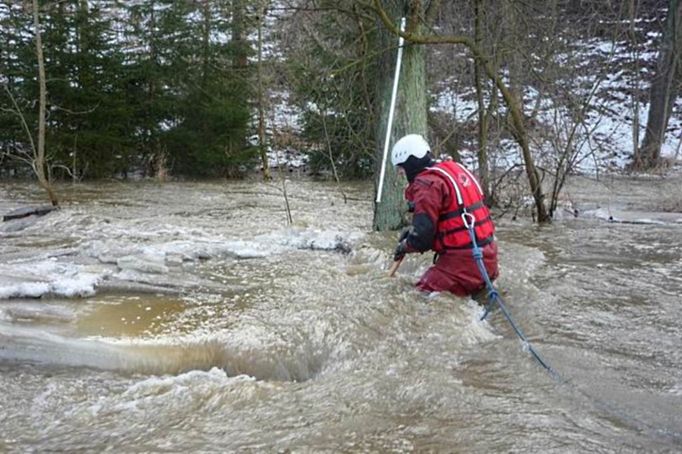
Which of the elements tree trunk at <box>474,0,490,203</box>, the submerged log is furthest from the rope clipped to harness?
the submerged log

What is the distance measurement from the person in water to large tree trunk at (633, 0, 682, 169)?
16.3 m

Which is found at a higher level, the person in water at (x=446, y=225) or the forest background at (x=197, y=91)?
the forest background at (x=197, y=91)

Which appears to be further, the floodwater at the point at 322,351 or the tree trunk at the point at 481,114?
the tree trunk at the point at 481,114

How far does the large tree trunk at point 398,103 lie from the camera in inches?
353

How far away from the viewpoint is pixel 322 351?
4.71 meters

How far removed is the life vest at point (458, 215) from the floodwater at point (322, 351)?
50cm

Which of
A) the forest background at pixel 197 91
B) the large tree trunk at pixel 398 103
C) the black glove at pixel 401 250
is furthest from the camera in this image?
the forest background at pixel 197 91

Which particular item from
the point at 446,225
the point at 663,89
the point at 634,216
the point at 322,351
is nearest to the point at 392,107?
the point at 446,225

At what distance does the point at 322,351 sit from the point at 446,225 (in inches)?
66.3

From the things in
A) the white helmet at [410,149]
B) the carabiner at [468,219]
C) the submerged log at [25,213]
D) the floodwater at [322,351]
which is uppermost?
the white helmet at [410,149]

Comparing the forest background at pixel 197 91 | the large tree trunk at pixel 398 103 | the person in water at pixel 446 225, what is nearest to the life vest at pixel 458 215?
the person in water at pixel 446 225

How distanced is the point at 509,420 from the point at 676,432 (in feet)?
2.77

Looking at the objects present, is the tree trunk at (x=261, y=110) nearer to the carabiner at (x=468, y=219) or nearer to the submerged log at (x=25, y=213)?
the submerged log at (x=25, y=213)

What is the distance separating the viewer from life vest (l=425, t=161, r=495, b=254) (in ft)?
18.4
